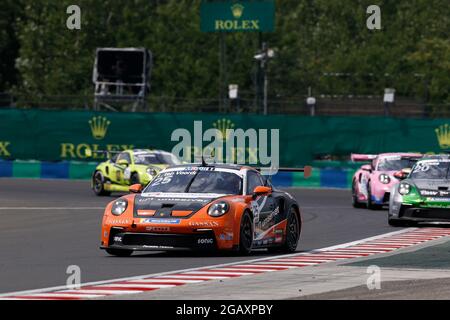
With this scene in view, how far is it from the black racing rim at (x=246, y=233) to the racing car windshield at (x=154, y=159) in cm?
1593

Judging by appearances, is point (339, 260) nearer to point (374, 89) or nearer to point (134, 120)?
point (134, 120)

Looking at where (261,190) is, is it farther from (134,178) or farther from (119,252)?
(134,178)

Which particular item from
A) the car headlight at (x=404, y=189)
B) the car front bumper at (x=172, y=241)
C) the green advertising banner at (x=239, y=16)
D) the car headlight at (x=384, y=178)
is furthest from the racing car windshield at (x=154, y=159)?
the green advertising banner at (x=239, y=16)

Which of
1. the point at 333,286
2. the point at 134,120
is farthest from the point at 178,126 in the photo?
the point at 333,286

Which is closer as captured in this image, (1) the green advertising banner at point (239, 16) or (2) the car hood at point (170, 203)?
(2) the car hood at point (170, 203)

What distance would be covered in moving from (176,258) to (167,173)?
1752 millimetres

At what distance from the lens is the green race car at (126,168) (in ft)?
110

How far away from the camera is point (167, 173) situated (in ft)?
61.9

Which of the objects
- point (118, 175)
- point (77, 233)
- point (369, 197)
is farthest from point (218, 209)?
point (118, 175)

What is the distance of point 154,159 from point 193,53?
3996cm

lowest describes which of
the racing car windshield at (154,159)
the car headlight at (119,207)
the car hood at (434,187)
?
the racing car windshield at (154,159)

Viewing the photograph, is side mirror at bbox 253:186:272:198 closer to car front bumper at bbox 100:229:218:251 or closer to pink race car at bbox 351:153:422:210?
car front bumper at bbox 100:229:218:251

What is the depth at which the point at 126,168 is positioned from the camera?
33.7 m

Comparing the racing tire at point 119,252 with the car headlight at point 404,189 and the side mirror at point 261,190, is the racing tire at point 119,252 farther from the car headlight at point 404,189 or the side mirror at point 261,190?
the car headlight at point 404,189
